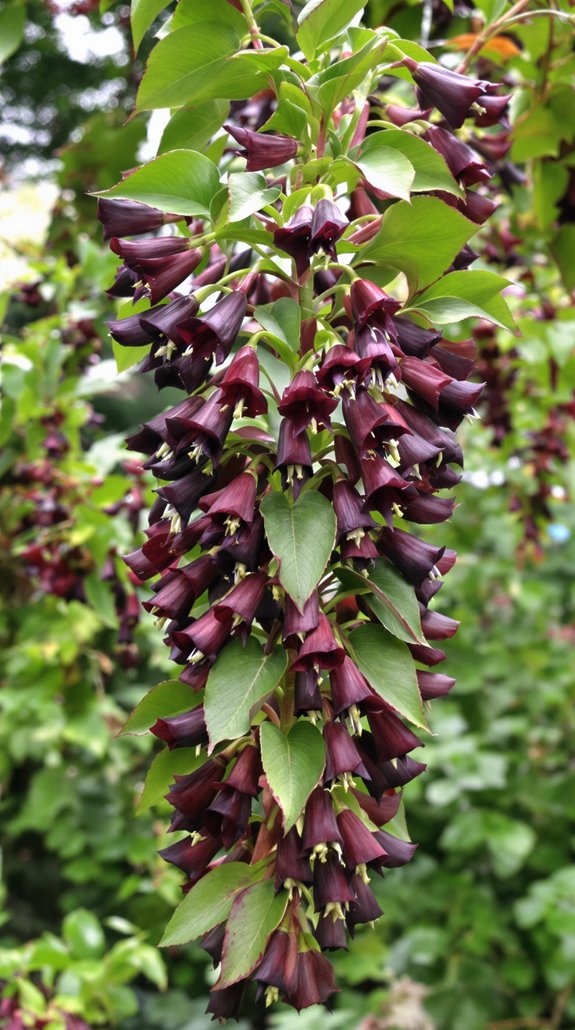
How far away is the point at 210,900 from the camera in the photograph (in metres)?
0.74

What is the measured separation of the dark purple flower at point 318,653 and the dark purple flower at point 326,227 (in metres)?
0.27

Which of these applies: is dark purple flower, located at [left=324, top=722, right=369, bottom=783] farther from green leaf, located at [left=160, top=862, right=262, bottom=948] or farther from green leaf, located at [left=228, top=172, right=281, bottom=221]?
green leaf, located at [left=228, top=172, right=281, bottom=221]

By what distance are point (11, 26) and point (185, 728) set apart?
145cm

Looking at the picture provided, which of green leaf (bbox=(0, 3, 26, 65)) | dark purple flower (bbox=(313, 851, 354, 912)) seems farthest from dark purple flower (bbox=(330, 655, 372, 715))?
green leaf (bbox=(0, 3, 26, 65))

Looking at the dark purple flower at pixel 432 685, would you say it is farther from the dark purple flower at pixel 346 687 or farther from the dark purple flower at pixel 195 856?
the dark purple flower at pixel 195 856

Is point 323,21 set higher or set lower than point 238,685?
higher

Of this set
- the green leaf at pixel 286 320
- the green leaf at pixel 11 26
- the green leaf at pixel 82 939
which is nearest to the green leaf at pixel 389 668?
the green leaf at pixel 286 320

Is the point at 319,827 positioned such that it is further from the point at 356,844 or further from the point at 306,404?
the point at 306,404

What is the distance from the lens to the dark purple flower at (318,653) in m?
0.67

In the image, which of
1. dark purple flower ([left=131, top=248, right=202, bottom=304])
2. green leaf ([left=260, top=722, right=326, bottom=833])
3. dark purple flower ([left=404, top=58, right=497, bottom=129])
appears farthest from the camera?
dark purple flower ([left=404, top=58, right=497, bottom=129])

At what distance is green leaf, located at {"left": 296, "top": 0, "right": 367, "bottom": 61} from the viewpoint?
2.57 ft

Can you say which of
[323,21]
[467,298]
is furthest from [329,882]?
[323,21]

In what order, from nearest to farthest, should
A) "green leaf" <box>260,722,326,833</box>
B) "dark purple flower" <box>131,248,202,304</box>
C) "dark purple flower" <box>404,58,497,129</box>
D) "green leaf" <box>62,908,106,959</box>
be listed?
"green leaf" <box>260,722,326,833</box> → "dark purple flower" <box>131,248,202,304</box> → "dark purple flower" <box>404,58,497,129</box> → "green leaf" <box>62,908,106,959</box>

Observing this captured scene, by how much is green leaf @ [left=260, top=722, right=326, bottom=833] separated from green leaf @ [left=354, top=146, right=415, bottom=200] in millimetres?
394
